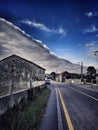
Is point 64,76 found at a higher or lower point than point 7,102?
higher

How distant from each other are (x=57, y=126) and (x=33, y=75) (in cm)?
5186

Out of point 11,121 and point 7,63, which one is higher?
point 7,63

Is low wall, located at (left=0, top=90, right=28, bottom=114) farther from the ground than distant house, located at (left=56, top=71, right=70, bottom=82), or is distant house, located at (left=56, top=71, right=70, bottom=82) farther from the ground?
distant house, located at (left=56, top=71, right=70, bottom=82)

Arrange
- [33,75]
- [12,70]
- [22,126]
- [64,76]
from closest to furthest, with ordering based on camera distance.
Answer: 1. [22,126]
2. [12,70]
3. [33,75]
4. [64,76]

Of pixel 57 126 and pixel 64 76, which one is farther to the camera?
pixel 64 76

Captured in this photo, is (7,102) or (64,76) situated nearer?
(7,102)

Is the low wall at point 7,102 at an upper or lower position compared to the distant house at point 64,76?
lower

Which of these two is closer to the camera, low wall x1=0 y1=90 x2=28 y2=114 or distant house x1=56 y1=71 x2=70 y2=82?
low wall x1=0 y1=90 x2=28 y2=114

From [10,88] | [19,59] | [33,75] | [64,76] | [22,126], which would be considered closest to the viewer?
[22,126]

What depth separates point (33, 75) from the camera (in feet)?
192

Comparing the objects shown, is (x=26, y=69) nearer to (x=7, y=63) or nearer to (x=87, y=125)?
(x=7, y=63)

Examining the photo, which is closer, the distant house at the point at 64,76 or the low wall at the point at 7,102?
the low wall at the point at 7,102

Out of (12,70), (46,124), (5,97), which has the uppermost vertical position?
(12,70)

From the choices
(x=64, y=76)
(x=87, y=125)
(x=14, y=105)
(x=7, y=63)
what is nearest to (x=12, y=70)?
(x=7, y=63)
